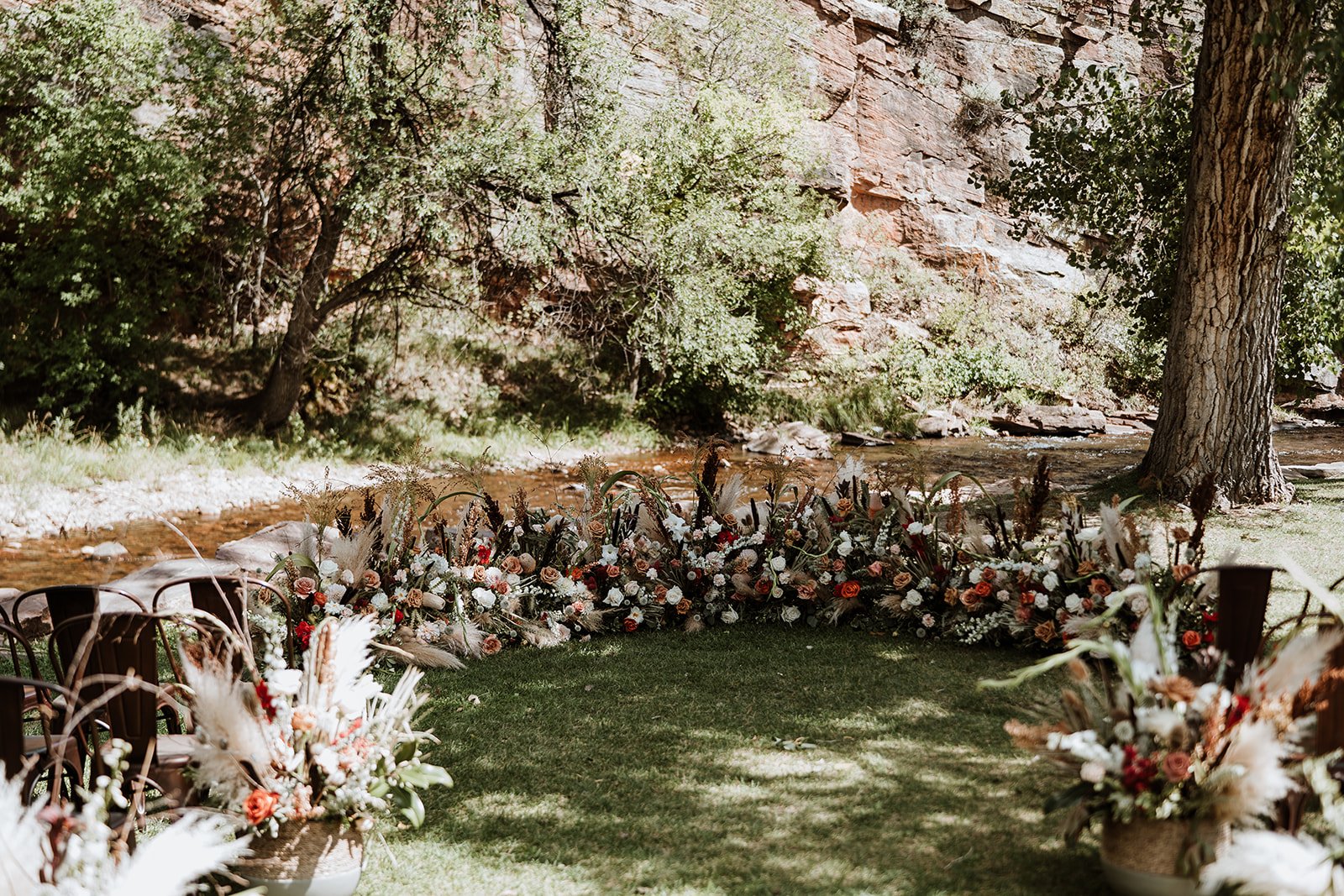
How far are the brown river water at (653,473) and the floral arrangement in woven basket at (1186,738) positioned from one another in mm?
3646

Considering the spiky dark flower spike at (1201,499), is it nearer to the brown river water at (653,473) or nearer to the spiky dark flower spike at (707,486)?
the brown river water at (653,473)

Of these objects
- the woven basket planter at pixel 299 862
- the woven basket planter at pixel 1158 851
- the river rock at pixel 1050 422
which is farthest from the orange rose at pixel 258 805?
the river rock at pixel 1050 422

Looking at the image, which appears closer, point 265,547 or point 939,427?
point 265,547

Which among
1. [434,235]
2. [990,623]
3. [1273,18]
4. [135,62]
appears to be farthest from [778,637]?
[135,62]

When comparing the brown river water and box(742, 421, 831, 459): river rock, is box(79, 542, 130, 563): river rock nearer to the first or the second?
the brown river water

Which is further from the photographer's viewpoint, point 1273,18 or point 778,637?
point 778,637

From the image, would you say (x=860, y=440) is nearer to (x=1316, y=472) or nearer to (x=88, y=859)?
(x=1316, y=472)

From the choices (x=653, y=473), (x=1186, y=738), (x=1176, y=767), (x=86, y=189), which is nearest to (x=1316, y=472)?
(x=653, y=473)

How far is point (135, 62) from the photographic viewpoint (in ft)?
47.4

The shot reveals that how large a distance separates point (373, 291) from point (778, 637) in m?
11.7

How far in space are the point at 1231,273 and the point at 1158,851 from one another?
24.8 ft

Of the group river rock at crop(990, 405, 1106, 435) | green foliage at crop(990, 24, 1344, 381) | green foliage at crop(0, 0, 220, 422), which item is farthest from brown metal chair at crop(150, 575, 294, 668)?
river rock at crop(990, 405, 1106, 435)

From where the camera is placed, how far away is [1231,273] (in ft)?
29.6

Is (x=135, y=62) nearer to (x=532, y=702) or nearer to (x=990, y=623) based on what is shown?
(x=532, y=702)
